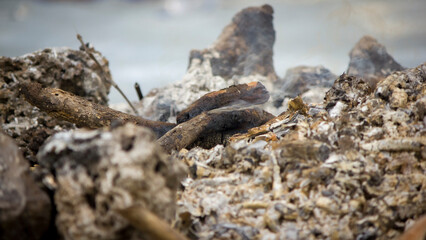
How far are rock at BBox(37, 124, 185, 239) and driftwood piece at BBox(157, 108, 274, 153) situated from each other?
152cm

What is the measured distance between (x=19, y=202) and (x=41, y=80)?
4101mm

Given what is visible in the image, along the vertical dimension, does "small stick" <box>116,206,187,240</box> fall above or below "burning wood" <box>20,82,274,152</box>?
below

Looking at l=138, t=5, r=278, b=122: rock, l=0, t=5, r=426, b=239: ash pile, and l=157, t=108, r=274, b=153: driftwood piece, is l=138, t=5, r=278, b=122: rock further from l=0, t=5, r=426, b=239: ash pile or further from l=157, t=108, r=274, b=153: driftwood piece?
l=0, t=5, r=426, b=239: ash pile

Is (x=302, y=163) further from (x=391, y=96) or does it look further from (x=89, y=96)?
(x=89, y=96)

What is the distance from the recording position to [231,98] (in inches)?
137

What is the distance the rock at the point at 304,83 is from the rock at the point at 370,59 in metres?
0.66

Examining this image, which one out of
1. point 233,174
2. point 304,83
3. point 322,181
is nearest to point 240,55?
point 304,83

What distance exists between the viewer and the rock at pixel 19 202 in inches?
57.5

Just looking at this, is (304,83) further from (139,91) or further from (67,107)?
(67,107)

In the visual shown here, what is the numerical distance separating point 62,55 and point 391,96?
15.0 ft

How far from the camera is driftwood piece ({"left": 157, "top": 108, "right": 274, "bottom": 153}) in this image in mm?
3105

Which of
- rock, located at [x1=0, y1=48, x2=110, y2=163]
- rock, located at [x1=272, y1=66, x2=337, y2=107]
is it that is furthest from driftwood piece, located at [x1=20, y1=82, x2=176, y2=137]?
rock, located at [x1=272, y1=66, x2=337, y2=107]

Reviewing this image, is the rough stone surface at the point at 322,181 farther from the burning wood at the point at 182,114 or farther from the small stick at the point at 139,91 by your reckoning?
the small stick at the point at 139,91

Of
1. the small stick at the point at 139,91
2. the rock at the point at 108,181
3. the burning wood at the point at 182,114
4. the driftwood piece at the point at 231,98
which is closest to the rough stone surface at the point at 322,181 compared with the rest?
the rock at the point at 108,181
